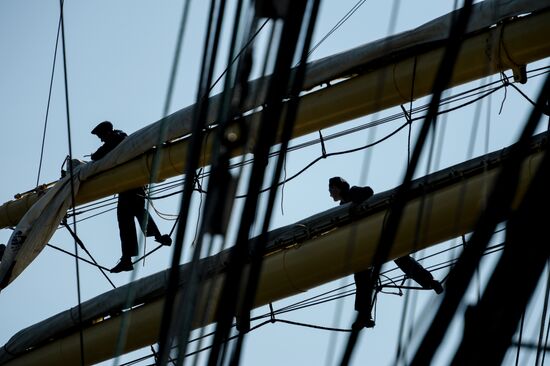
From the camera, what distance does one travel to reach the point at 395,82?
30.3ft

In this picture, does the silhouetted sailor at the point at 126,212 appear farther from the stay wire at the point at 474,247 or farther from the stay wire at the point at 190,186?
the stay wire at the point at 474,247

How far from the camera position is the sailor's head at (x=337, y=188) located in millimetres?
8812

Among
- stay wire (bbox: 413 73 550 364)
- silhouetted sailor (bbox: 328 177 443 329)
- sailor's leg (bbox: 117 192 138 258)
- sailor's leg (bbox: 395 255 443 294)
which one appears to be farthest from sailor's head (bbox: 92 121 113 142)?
stay wire (bbox: 413 73 550 364)

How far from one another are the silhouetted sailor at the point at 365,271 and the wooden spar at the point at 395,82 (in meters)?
0.55

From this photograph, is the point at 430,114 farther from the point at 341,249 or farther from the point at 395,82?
the point at 395,82

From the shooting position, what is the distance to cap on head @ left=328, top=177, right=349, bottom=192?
28.9ft

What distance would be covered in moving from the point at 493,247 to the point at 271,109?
497 cm

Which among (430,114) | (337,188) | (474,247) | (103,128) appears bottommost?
(474,247)

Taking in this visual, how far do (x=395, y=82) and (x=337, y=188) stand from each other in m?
0.93

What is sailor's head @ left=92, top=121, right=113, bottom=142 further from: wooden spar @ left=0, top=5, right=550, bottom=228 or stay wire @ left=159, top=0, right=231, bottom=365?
stay wire @ left=159, top=0, right=231, bottom=365

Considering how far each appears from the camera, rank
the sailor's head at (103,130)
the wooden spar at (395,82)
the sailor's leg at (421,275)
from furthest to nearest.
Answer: the sailor's head at (103,130), the wooden spar at (395,82), the sailor's leg at (421,275)

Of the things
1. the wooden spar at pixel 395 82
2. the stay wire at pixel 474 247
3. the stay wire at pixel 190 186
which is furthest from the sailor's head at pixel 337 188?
the stay wire at pixel 474 247

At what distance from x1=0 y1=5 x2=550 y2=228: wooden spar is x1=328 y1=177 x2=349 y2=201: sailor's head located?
1.76ft

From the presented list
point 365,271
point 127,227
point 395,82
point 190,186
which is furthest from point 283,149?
point 127,227
